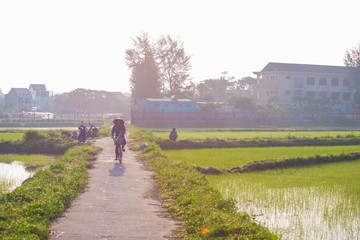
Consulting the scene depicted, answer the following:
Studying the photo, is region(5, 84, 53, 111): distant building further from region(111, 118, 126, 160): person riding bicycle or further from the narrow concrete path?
the narrow concrete path

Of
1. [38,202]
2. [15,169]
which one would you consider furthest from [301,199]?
[15,169]

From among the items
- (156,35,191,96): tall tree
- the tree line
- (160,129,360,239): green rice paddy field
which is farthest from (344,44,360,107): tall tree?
(160,129,360,239): green rice paddy field

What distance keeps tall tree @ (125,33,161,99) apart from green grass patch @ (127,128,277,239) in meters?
54.7

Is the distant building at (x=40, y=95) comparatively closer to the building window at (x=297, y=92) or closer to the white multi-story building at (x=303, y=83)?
the white multi-story building at (x=303, y=83)

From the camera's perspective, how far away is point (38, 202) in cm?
762

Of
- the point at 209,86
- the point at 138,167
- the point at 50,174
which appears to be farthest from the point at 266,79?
the point at 50,174

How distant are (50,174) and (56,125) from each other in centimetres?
5019

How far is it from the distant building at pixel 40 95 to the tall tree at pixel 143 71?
149 ft

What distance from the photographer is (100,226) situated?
692 cm

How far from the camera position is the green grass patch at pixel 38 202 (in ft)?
20.3

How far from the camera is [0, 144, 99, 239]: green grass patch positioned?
6.17m

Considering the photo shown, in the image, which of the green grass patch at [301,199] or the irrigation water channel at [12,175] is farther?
the irrigation water channel at [12,175]

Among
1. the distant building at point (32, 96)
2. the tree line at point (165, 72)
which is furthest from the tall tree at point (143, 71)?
the distant building at point (32, 96)

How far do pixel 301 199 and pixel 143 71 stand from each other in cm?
5789
